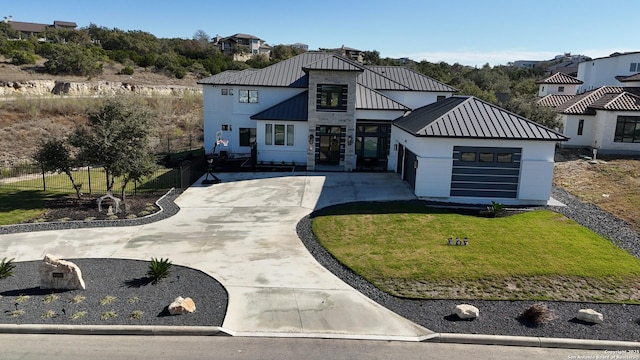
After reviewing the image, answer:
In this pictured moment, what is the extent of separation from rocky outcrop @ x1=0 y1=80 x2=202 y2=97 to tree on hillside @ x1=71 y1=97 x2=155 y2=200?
2731 centimetres

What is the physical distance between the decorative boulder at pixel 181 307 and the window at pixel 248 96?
22813 millimetres

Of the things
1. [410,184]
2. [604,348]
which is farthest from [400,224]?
[604,348]

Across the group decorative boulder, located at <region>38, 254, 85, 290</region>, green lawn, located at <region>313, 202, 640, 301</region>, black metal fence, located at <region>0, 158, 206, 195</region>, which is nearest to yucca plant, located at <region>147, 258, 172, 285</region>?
decorative boulder, located at <region>38, 254, 85, 290</region>

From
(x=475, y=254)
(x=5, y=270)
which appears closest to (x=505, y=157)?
(x=475, y=254)

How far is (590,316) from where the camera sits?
1049 cm

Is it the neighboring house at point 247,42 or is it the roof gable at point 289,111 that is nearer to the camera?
the roof gable at point 289,111

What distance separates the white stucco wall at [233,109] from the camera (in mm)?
31703

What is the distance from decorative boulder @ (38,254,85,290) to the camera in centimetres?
1136

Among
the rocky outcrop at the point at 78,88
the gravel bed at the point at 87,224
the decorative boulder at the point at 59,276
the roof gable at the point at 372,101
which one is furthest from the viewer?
the rocky outcrop at the point at 78,88

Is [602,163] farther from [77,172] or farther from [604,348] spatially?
[77,172]

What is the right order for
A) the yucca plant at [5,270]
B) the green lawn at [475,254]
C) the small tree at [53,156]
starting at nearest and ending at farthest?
the yucca plant at [5,270] → the green lawn at [475,254] → the small tree at [53,156]

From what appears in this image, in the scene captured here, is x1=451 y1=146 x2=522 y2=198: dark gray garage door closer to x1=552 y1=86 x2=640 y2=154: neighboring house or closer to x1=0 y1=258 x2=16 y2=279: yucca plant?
x1=552 y1=86 x2=640 y2=154: neighboring house

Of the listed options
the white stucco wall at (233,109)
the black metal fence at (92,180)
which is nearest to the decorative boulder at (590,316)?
the black metal fence at (92,180)

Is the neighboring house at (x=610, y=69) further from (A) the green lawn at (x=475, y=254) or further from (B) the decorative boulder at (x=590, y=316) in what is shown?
(B) the decorative boulder at (x=590, y=316)
